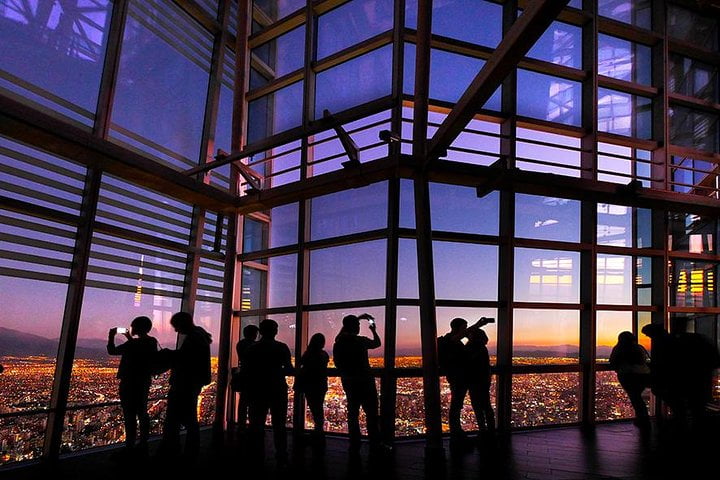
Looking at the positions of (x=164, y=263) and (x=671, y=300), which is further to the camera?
(x=671, y=300)

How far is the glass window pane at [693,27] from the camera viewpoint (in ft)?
29.7

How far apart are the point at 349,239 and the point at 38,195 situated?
135 inches

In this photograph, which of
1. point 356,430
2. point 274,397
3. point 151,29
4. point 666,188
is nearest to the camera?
point 274,397

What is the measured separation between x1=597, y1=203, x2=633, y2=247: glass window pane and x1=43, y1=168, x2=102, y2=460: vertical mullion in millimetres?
6509

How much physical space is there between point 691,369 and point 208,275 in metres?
6.11

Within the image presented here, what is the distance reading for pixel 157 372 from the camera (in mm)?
5801

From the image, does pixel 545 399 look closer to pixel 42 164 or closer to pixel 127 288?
pixel 127 288

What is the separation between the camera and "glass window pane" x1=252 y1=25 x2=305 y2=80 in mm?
8398

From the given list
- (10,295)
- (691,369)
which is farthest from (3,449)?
(691,369)

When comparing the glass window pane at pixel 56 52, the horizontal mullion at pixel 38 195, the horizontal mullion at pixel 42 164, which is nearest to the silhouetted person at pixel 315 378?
the horizontal mullion at pixel 38 195

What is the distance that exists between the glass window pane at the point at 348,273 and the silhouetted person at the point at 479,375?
1.22 m

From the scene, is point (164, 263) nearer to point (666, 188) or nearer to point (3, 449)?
point (3, 449)

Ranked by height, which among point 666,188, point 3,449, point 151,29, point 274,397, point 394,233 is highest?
point 151,29

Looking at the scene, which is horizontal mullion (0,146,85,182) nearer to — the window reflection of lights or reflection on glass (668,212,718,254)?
the window reflection of lights
